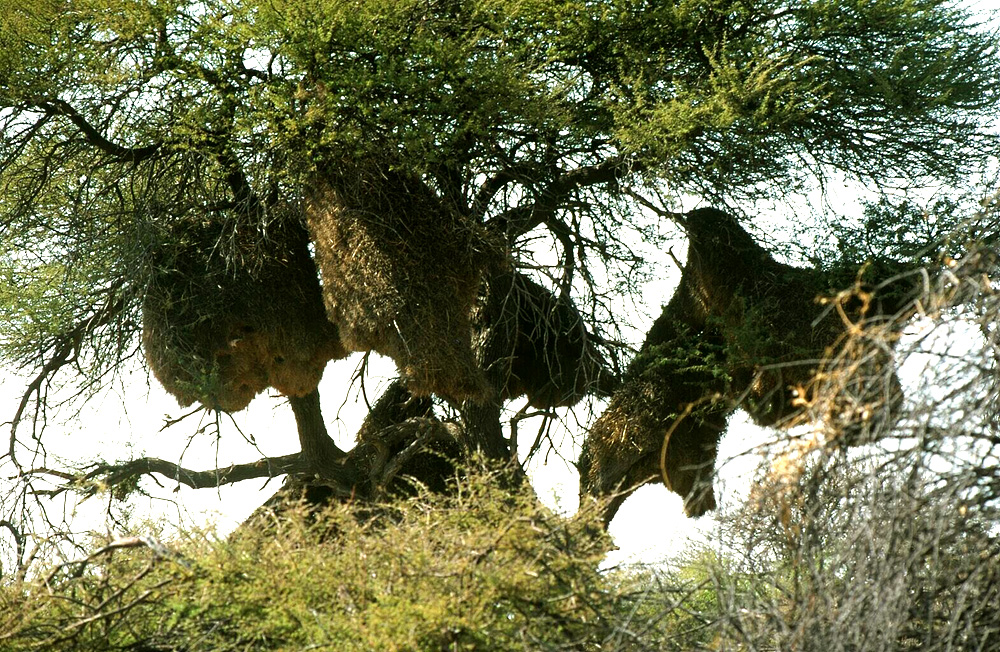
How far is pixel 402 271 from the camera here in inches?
395

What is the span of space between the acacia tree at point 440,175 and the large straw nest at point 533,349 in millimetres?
74

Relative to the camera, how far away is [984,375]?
5.52m

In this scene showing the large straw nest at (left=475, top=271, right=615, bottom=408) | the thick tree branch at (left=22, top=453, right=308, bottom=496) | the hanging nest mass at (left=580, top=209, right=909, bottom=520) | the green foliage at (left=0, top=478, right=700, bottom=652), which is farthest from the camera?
the large straw nest at (left=475, top=271, right=615, bottom=408)

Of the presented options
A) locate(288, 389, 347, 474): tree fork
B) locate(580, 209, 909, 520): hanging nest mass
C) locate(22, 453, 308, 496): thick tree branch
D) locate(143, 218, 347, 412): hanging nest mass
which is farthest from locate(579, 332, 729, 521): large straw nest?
locate(22, 453, 308, 496): thick tree branch

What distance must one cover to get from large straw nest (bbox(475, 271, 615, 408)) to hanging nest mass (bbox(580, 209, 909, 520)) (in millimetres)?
541

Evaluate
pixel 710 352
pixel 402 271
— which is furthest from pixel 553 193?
pixel 402 271

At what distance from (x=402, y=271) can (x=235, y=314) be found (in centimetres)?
194

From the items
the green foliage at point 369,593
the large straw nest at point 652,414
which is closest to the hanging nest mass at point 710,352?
the large straw nest at point 652,414

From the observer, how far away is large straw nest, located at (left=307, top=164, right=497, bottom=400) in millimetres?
9938

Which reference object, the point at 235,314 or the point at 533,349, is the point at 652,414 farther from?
the point at 235,314

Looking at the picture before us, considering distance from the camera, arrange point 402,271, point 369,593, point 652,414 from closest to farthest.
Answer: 1. point 369,593
2. point 402,271
3. point 652,414

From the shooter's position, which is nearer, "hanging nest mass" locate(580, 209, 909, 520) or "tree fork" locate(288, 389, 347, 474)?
"hanging nest mass" locate(580, 209, 909, 520)

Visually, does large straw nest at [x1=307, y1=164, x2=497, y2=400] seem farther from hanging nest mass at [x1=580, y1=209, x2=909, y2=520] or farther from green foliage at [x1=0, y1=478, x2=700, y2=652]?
green foliage at [x1=0, y1=478, x2=700, y2=652]

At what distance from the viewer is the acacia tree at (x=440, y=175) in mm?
10062
